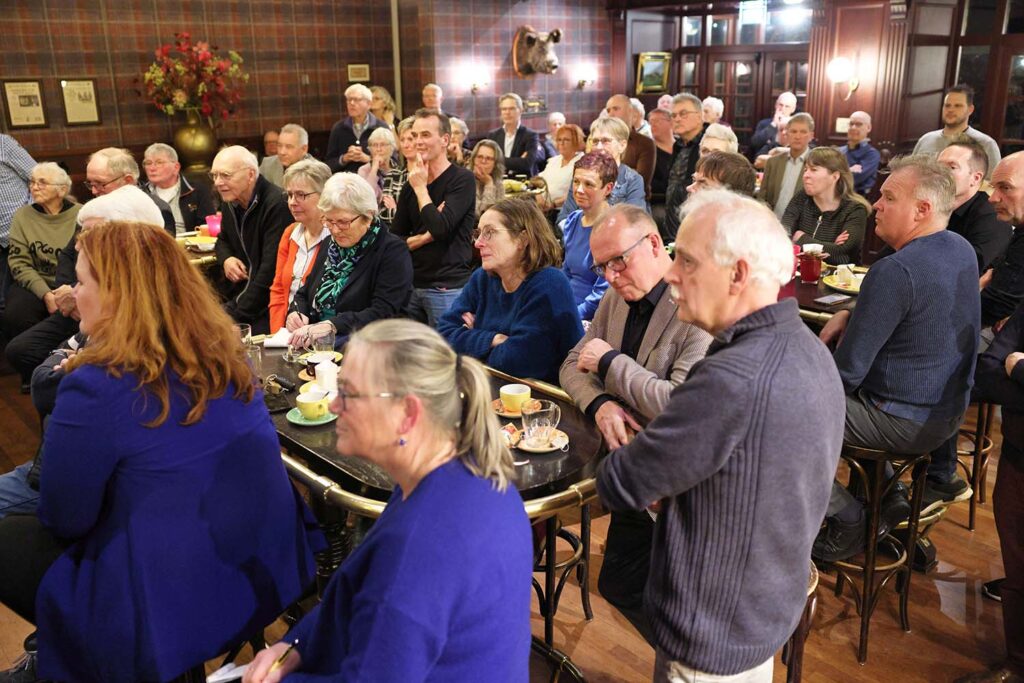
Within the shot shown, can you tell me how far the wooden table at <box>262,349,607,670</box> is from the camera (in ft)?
7.04

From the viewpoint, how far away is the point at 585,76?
39.3 feet

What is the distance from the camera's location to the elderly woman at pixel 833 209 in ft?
15.1

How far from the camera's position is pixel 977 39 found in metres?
8.22

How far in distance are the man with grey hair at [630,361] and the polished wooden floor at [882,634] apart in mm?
620

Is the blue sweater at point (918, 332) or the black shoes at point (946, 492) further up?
→ the blue sweater at point (918, 332)

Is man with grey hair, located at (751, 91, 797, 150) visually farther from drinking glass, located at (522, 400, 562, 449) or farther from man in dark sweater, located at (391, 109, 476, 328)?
drinking glass, located at (522, 400, 562, 449)

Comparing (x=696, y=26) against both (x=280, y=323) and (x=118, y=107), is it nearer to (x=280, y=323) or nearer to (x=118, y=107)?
(x=118, y=107)

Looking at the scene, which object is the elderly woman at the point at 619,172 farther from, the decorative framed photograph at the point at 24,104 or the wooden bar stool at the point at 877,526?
the decorative framed photograph at the point at 24,104

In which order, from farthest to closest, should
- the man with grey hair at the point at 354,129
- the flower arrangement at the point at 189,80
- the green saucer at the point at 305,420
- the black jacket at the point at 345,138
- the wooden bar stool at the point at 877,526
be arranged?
the flower arrangement at the point at 189,80, the black jacket at the point at 345,138, the man with grey hair at the point at 354,129, the wooden bar stool at the point at 877,526, the green saucer at the point at 305,420

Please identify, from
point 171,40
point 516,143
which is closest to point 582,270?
point 516,143

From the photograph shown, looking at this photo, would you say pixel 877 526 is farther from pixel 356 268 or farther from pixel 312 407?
pixel 356 268

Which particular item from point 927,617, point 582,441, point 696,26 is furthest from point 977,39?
point 582,441

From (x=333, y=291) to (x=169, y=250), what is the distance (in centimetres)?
160

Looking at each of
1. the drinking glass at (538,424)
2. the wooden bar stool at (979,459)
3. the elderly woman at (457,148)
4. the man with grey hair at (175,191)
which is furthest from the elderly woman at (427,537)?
the elderly woman at (457,148)
